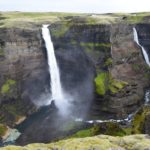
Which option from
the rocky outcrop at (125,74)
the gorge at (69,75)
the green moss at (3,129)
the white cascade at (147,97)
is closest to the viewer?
the green moss at (3,129)

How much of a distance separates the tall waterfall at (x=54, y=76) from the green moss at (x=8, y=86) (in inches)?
322

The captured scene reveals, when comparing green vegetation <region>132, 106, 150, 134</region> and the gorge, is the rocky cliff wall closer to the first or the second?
the gorge

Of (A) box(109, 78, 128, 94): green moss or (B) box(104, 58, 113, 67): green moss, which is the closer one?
(A) box(109, 78, 128, 94): green moss

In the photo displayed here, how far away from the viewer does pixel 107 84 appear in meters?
87.8

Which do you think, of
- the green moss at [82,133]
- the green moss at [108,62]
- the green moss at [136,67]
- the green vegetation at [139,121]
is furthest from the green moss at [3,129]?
the green moss at [136,67]

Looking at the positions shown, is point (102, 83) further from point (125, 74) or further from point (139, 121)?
point (139, 121)

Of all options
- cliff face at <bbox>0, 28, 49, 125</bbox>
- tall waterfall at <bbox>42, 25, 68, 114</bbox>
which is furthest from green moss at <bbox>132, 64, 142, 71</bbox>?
cliff face at <bbox>0, 28, 49, 125</bbox>

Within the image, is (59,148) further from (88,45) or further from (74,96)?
(88,45)

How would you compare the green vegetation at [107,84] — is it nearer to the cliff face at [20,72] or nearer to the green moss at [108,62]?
the green moss at [108,62]

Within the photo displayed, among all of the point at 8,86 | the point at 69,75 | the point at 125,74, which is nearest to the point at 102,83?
the point at 125,74

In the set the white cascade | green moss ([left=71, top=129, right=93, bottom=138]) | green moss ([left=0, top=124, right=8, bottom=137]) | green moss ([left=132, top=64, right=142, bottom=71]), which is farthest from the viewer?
green moss ([left=132, top=64, right=142, bottom=71])

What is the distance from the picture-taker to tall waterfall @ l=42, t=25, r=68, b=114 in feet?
289

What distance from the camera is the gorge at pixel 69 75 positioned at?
82.8m

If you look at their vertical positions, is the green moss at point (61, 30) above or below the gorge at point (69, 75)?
above
